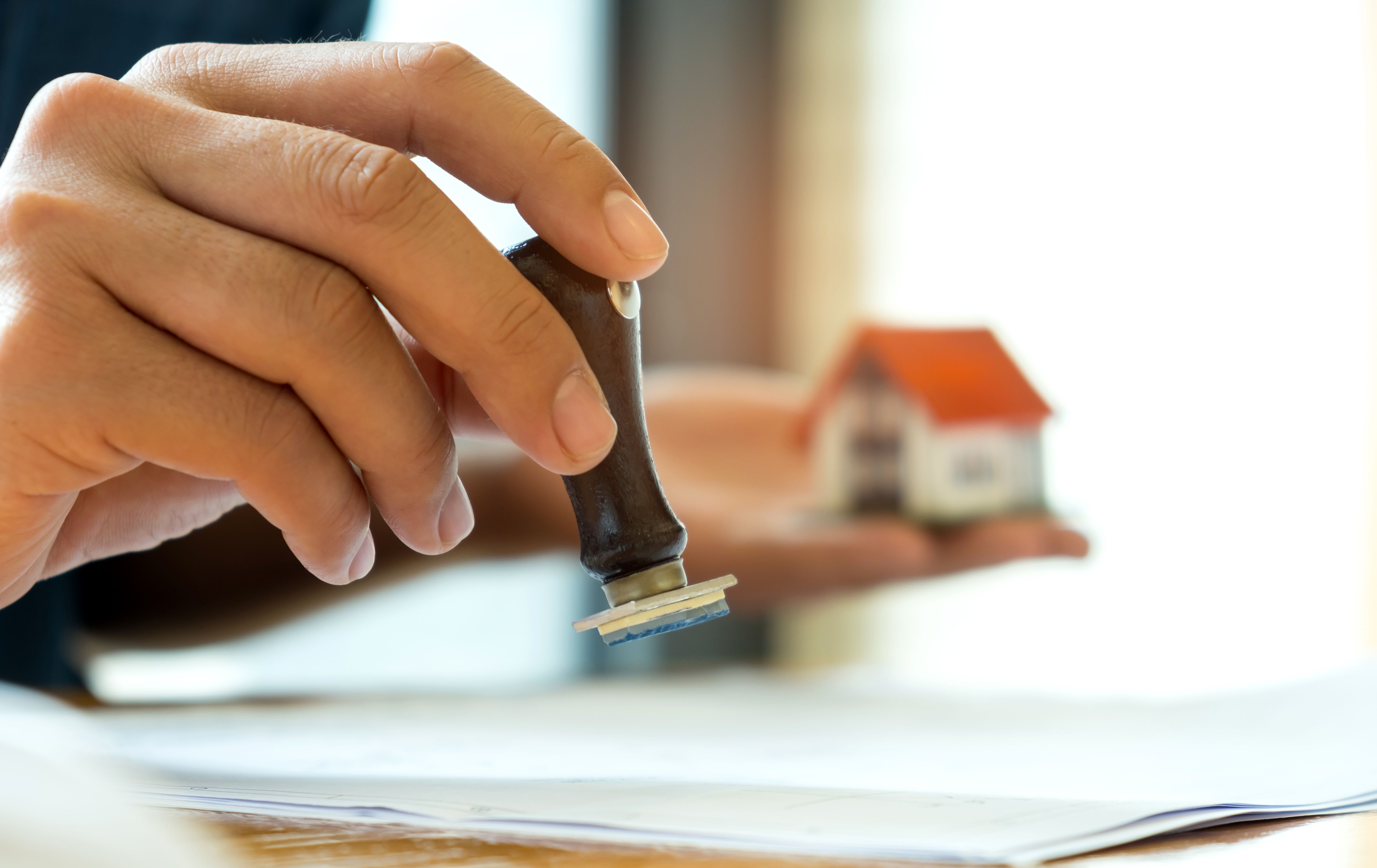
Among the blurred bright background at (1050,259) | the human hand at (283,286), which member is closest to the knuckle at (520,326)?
the human hand at (283,286)

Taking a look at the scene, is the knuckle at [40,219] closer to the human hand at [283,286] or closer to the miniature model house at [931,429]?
the human hand at [283,286]

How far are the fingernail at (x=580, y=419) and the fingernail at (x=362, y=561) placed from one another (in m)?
0.12

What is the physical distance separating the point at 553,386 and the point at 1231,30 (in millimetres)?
2276

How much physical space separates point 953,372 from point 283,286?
25.4 inches

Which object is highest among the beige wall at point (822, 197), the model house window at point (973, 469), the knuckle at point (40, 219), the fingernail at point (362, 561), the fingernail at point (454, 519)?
the beige wall at point (822, 197)

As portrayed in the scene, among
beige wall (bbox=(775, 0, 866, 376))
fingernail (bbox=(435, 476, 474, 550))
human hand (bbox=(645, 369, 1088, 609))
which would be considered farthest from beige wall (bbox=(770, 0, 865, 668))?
fingernail (bbox=(435, 476, 474, 550))

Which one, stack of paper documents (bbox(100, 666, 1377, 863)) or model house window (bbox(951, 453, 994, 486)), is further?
model house window (bbox(951, 453, 994, 486))

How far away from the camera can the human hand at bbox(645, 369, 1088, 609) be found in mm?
890

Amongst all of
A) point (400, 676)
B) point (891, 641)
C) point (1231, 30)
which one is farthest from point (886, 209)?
point (400, 676)

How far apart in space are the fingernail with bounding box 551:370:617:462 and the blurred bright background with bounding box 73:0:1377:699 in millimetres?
1543

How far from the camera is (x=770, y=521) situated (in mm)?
1032

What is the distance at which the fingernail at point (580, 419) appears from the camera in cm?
40

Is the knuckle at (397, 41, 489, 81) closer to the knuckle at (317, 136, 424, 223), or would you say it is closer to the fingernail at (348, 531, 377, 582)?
the knuckle at (317, 136, 424, 223)

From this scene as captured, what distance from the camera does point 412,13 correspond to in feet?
6.98
